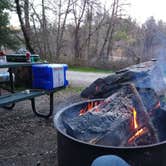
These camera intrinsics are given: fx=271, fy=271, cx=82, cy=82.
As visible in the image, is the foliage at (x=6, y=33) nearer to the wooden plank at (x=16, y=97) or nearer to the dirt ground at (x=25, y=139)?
the dirt ground at (x=25, y=139)

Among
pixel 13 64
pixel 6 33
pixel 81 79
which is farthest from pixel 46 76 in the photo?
pixel 6 33

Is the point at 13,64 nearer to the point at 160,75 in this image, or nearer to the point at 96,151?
the point at 96,151

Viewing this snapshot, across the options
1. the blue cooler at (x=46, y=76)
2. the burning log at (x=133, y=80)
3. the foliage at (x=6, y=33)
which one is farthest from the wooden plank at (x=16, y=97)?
the foliage at (x=6, y=33)

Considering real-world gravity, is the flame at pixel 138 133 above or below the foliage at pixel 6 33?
below

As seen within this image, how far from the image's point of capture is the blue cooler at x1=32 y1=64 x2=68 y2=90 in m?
3.74

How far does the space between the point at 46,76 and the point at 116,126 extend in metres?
1.95

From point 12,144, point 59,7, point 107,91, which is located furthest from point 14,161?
point 59,7

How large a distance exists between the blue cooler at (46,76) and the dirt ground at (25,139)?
52cm

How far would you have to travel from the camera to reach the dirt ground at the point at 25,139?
8.92 feet

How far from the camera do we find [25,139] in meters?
3.22

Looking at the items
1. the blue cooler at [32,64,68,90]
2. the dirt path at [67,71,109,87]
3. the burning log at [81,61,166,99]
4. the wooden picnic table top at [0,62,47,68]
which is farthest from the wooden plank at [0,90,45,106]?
the dirt path at [67,71,109,87]

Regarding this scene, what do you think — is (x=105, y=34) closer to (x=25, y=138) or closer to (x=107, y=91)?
(x=107, y=91)

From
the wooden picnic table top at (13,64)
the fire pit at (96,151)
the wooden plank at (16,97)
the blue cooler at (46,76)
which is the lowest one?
the fire pit at (96,151)

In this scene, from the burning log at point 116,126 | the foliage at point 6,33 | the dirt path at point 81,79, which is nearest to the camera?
the burning log at point 116,126
